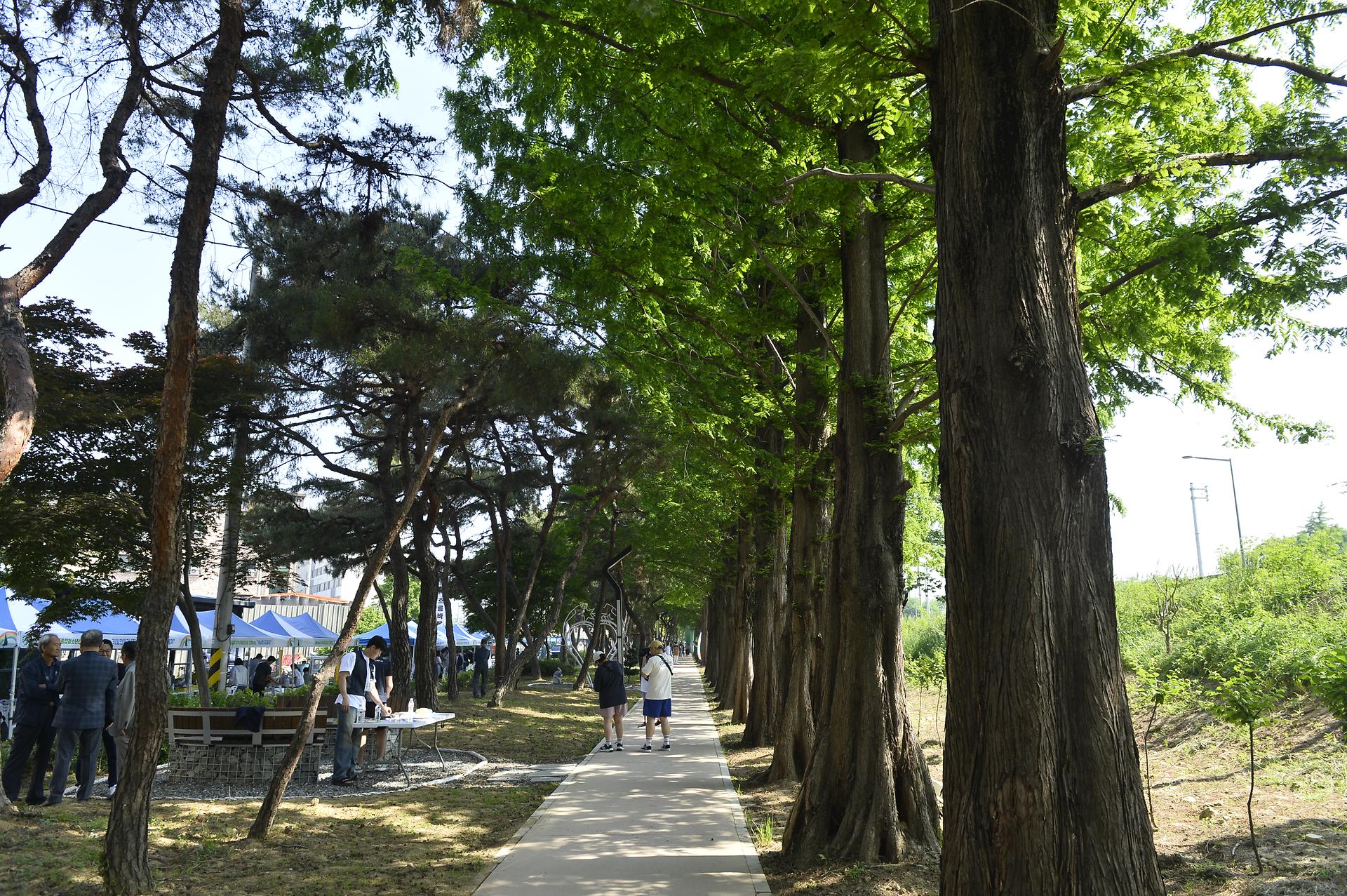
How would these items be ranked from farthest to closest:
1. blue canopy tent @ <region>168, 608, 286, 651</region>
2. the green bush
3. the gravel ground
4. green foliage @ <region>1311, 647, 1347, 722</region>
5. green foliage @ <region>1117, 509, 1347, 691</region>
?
1. the green bush
2. blue canopy tent @ <region>168, 608, 286, 651</region>
3. green foliage @ <region>1117, 509, 1347, 691</region>
4. the gravel ground
5. green foliage @ <region>1311, 647, 1347, 722</region>

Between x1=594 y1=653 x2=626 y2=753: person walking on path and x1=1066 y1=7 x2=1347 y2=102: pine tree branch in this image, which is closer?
x1=1066 y1=7 x2=1347 y2=102: pine tree branch

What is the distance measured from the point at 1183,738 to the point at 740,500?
7.55m

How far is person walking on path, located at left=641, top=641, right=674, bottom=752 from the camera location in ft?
52.4

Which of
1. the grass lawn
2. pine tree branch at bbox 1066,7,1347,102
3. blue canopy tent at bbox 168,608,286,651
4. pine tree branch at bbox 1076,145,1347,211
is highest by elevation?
pine tree branch at bbox 1066,7,1347,102

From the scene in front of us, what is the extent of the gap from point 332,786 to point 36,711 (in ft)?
11.1

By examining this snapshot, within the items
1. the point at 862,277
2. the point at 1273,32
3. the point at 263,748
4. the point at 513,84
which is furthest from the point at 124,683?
the point at 1273,32

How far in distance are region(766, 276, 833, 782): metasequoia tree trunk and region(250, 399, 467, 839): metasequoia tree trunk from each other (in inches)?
173

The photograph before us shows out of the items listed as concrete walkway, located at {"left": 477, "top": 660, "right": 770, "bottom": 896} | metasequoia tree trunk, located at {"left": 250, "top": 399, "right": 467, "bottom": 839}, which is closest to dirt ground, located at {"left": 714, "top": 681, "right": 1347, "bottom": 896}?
concrete walkway, located at {"left": 477, "top": 660, "right": 770, "bottom": 896}

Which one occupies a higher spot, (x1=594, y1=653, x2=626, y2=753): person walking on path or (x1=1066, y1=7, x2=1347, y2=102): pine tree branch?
(x1=1066, y1=7, x2=1347, y2=102): pine tree branch

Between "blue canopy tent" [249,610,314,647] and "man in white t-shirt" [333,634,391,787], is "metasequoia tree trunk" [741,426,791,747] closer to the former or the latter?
"man in white t-shirt" [333,634,391,787]

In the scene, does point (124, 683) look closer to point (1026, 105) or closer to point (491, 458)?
point (1026, 105)

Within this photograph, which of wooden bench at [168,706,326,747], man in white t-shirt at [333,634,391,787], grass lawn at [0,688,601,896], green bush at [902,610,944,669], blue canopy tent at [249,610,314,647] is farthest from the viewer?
green bush at [902,610,944,669]

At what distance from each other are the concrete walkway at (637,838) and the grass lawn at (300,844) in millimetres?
349

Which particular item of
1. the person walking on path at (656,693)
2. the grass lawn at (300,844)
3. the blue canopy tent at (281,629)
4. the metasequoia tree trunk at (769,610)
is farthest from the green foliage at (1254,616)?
the blue canopy tent at (281,629)
